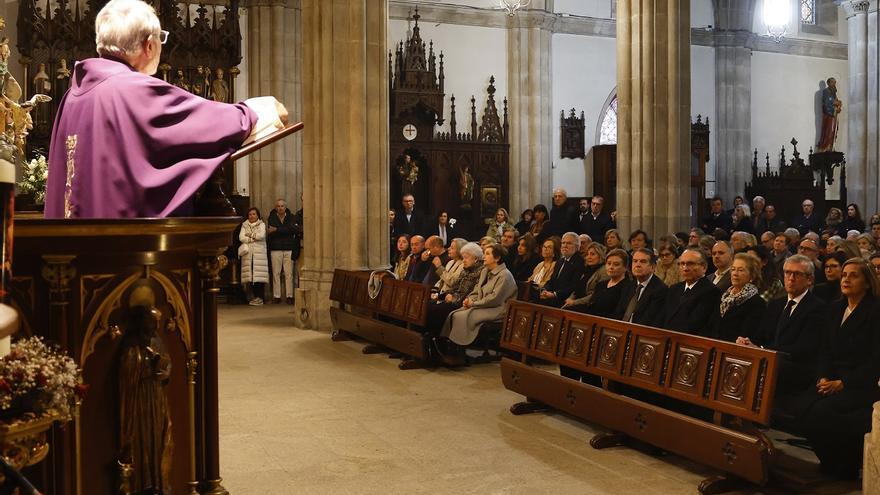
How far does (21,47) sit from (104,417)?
14.2 meters

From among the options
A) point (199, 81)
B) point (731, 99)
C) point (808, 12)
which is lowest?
point (199, 81)

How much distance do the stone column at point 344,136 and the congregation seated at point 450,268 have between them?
6.25 feet

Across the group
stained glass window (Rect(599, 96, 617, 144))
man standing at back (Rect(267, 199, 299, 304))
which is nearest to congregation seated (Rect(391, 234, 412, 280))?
man standing at back (Rect(267, 199, 299, 304))

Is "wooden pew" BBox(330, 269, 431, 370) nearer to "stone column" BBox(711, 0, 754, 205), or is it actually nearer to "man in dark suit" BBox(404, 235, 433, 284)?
"man in dark suit" BBox(404, 235, 433, 284)

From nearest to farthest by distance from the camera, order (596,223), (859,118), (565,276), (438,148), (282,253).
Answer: (565,276), (596,223), (282,253), (859,118), (438,148)

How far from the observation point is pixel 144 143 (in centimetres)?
286

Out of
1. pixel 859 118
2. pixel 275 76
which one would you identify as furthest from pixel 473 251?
pixel 859 118

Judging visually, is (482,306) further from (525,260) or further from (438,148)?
(438,148)

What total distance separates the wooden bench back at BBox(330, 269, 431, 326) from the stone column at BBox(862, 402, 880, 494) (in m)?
5.20

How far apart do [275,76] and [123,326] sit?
602 inches

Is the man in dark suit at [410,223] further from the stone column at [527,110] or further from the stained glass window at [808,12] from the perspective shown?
the stained glass window at [808,12]

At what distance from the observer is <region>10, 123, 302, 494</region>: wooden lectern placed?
2453mm

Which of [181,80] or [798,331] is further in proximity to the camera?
[181,80]

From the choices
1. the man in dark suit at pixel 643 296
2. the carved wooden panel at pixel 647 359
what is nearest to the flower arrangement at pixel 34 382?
the carved wooden panel at pixel 647 359
